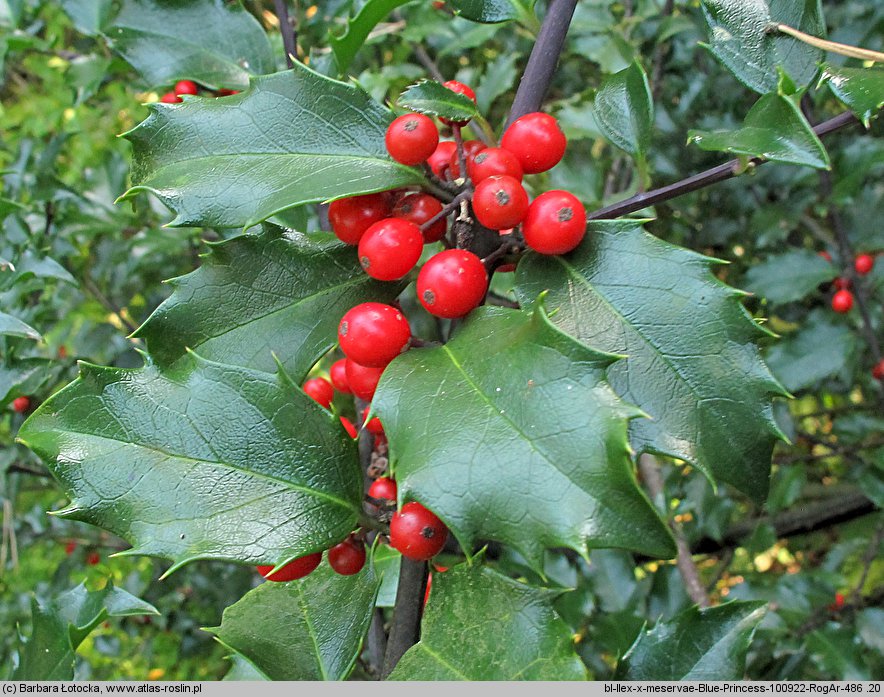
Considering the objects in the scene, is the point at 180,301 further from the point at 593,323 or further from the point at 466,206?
the point at 593,323

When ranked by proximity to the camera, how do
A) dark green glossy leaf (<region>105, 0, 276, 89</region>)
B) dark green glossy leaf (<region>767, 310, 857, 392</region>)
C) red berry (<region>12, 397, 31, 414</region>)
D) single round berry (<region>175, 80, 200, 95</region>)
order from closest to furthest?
dark green glossy leaf (<region>105, 0, 276, 89</region>) < single round berry (<region>175, 80, 200, 95</region>) < red berry (<region>12, 397, 31, 414</region>) < dark green glossy leaf (<region>767, 310, 857, 392</region>)

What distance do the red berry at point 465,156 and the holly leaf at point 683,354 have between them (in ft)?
0.55

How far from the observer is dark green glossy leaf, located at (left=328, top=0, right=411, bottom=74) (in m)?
0.92

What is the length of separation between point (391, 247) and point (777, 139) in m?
0.40

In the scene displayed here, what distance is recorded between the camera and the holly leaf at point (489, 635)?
739mm

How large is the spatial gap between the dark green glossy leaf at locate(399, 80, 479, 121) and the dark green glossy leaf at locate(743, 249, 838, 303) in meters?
1.34

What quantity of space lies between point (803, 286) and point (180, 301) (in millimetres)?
1585

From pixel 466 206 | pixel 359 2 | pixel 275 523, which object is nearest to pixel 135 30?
pixel 359 2

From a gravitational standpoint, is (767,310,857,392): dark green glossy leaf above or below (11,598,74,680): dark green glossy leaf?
above

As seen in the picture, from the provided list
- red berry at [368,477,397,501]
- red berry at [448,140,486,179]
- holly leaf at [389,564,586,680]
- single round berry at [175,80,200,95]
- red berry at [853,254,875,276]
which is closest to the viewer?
holly leaf at [389,564,586,680]

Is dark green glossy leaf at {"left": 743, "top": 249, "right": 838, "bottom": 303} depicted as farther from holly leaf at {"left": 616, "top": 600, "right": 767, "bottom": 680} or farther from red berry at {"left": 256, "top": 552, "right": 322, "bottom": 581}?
red berry at {"left": 256, "top": 552, "right": 322, "bottom": 581}

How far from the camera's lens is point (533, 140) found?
2.65 ft

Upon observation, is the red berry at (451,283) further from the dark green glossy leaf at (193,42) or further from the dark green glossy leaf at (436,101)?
the dark green glossy leaf at (193,42)

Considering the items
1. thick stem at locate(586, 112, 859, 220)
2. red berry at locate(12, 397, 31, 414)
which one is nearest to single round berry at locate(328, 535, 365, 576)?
thick stem at locate(586, 112, 859, 220)
